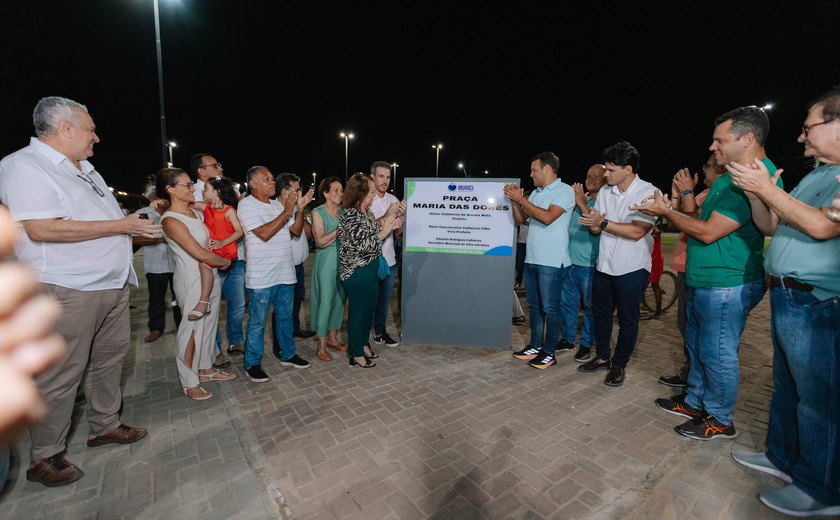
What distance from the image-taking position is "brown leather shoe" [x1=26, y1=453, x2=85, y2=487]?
2.45 m

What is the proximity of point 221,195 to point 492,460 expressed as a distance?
13.3 feet

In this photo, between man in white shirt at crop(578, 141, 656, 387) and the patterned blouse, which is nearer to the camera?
man in white shirt at crop(578, 141, 656, 387)

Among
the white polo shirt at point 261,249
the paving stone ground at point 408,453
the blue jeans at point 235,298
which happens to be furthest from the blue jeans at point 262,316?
the blue jeans at point 235,298

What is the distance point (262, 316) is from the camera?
4066 mm

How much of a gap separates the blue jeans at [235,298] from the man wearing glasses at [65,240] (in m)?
1.86

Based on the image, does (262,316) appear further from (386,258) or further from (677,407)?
(677,407)

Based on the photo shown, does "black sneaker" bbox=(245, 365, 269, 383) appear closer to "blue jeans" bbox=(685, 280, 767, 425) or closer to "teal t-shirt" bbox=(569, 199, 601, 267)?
"teal t-shirt" bbox=(569, 199, 601, 267)

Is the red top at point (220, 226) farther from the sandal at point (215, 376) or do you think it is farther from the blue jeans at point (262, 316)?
the sandal at point (215, 376)

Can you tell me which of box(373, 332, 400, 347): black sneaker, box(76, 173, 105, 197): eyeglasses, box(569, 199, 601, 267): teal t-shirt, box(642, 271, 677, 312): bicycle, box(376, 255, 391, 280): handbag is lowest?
box(373, 332, 400, 347): black sneaker

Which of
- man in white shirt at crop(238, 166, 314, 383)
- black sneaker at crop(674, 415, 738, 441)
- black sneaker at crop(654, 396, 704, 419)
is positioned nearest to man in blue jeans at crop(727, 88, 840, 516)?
black sneaker at crop(674, 415, 738, 441)

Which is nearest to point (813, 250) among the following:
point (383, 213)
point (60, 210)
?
point (383, 213)

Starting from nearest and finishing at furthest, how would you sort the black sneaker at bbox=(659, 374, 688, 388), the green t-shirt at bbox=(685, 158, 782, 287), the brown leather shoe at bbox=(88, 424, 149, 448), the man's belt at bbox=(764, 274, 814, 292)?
the man's belt at bbox=(764, 274, 814, 292) → the green t-shirt at bbox=(685, 158, 782, 287) → the brown leather shoe at bbox=(88, 424, 149, 448) → the black sneaker at bbox=(659, 374, 688, 388)

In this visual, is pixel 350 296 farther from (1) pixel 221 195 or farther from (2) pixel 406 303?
(1) pixel 221 195

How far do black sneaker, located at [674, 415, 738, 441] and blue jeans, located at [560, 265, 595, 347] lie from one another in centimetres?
159
